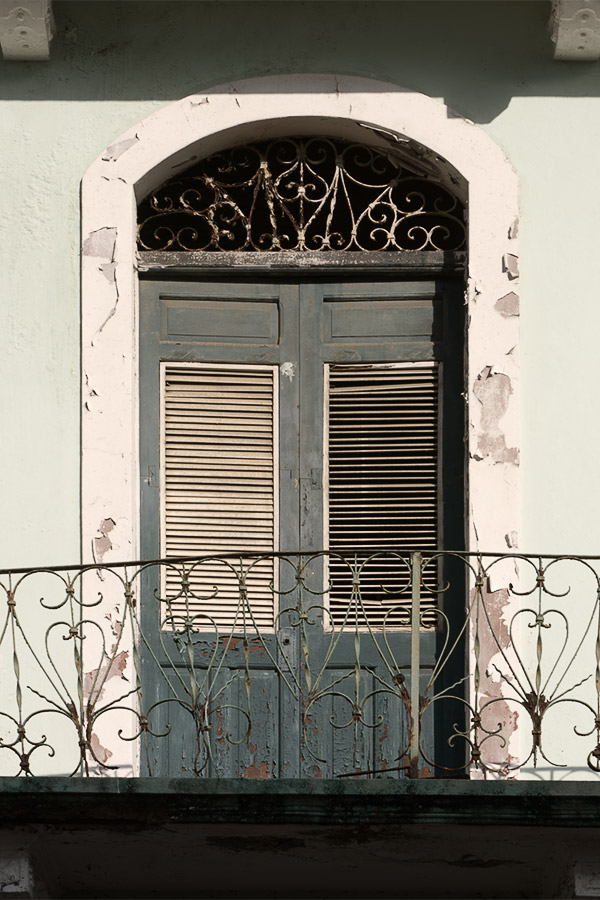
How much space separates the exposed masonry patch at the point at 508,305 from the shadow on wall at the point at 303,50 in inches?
35.5

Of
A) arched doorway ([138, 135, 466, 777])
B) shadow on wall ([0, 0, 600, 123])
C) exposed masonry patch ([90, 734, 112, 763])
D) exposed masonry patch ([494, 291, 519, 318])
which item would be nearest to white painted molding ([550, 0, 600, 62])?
shadow on wall ([0, 0, 600, 123])

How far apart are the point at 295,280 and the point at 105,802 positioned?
284 centimetres

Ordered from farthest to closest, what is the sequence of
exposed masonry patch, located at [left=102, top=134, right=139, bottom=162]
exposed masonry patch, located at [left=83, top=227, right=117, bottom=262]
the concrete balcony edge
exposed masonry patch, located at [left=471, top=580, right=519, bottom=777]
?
exposed masonry patch, located at [left=102, top=134, right=139, bottom=162]
exposed masonry patch, located at [left=83, top=227, right=117, bottom=262]
exposed masonry patch, located at [left=471, top=580, right=519, bottom=777]
the concrete balcony edge

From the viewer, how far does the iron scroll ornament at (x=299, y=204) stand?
9086 mm

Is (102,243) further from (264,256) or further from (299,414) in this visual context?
(299,414)

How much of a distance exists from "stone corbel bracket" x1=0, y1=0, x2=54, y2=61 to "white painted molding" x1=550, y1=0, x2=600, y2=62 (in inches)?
95.6

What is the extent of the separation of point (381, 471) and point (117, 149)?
2.01 metres

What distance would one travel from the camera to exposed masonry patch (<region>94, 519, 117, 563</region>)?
28.2 feet

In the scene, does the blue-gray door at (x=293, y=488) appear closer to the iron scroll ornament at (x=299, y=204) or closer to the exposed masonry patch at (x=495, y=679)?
the iron scroll ornament at (x=299, y=204)

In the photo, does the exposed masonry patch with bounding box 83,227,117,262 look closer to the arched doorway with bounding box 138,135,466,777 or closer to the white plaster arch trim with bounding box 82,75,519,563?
the white plaster arch trim with bounding box 82,75,519,563

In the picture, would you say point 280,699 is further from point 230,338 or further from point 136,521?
point 230,338

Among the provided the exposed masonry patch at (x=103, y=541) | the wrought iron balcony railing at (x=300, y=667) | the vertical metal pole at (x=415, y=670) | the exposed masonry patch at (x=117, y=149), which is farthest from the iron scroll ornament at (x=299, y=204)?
the vertical metal pole at (x=415, y=670)

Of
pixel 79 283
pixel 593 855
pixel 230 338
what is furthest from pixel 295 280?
pixel 593 855

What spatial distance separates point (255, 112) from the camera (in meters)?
8.96
